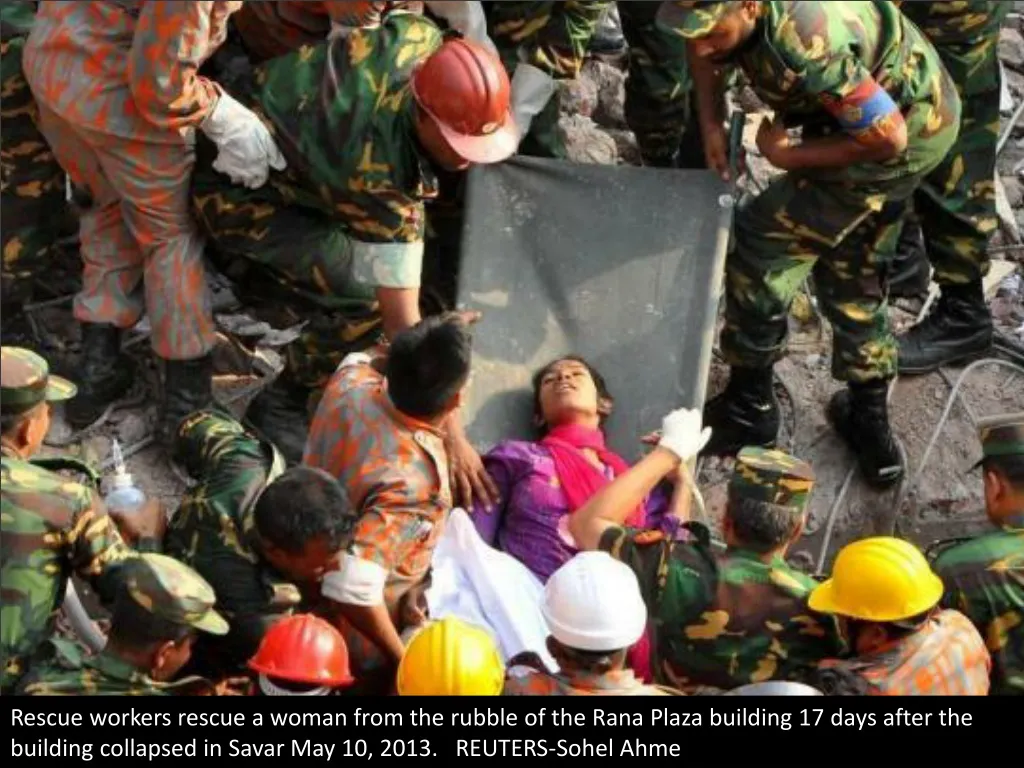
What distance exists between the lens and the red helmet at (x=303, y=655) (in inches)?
185

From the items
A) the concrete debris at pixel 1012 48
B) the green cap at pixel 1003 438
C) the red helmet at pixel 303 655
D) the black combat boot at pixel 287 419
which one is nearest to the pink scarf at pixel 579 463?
the black combat boot at pixel 287 419

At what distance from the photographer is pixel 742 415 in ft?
23.7

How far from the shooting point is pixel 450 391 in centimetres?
551

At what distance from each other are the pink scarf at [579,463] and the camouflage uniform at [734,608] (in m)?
0.68

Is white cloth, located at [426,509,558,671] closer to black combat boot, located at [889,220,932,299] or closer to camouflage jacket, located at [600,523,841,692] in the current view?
camouflage jacket, located at [600,523,841,692]

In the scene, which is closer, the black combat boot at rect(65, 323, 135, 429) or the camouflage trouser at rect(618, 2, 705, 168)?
the black combat boot at rect(65, 323, 135, 429)

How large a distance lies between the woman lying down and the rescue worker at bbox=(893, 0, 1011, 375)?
5.33ft

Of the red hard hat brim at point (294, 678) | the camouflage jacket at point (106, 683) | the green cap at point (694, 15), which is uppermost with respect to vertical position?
the green cap at point (694, 15)

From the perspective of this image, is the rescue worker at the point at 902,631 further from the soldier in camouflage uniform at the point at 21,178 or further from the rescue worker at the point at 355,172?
the soldier in camouflage uniform at the point at 21,178

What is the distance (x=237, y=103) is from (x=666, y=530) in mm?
1680

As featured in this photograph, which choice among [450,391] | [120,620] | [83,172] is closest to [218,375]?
[83,172]

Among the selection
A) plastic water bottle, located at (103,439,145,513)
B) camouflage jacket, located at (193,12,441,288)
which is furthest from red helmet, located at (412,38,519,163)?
plastic water bottle, located at (103,439,145,513)

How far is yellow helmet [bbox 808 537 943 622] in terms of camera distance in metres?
4.95

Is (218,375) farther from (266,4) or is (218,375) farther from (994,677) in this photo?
(994,677)
